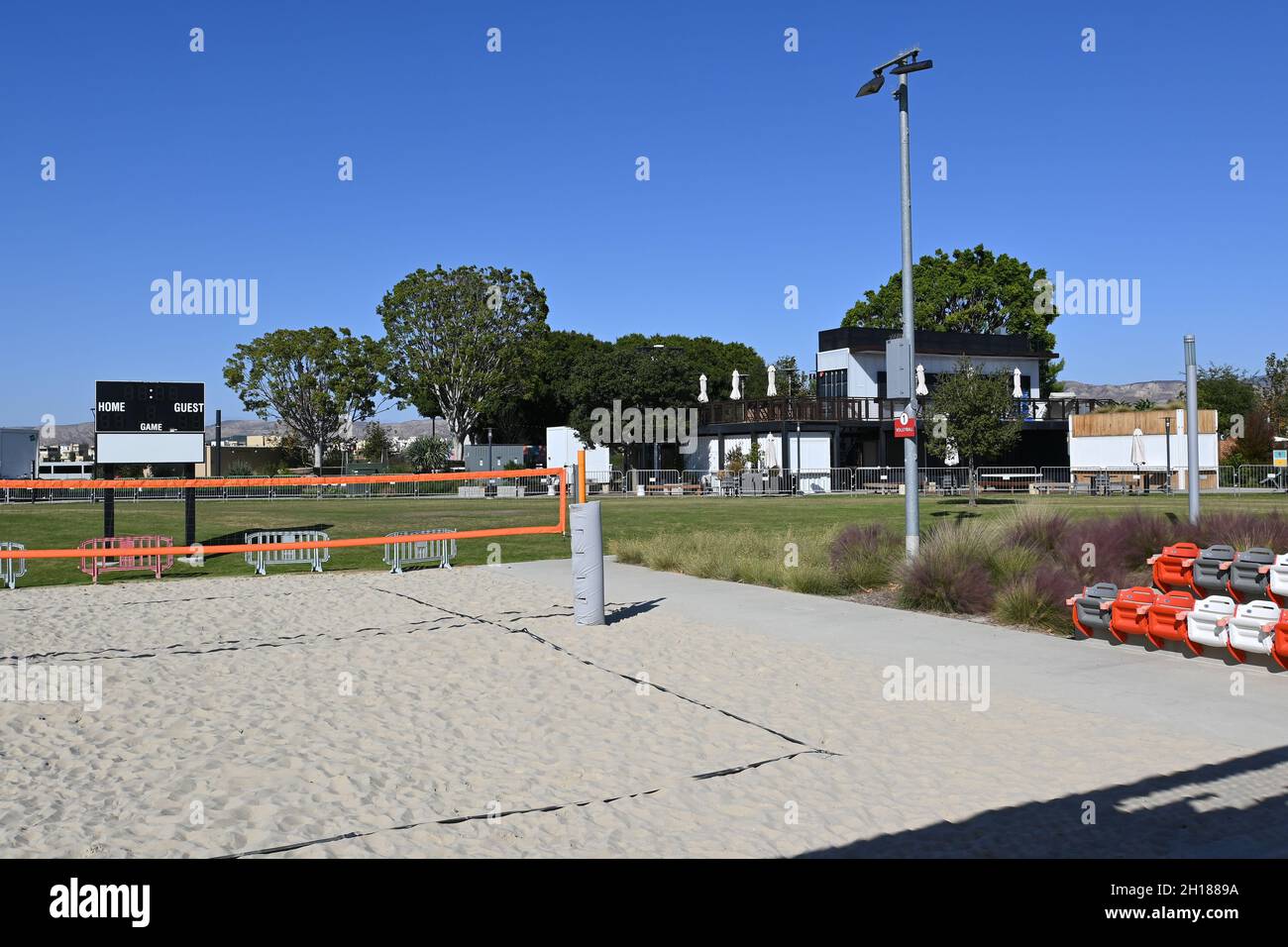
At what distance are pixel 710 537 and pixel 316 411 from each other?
64.5 metres

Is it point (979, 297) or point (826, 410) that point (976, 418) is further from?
point (979, 297)

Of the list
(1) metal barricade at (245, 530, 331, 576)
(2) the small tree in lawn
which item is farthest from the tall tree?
(1) metal barricade at (245, 530, 331, 576)

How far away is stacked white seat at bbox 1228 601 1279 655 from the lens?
820 cm

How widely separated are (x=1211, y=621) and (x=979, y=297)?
7547 cm

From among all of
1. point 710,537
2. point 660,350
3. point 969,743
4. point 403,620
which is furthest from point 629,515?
point 660,350

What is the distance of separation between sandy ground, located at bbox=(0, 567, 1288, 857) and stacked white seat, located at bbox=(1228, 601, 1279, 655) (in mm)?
523

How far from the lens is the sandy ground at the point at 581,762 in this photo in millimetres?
4824

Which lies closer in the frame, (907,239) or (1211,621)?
(1211,621)

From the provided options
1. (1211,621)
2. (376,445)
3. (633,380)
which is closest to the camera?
(1211,621)

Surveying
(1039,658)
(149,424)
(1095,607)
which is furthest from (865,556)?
(149,424)

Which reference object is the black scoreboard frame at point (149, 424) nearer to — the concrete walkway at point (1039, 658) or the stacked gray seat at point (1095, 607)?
the concrete walkway at point (1039, 658)

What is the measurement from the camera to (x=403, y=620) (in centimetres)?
1156

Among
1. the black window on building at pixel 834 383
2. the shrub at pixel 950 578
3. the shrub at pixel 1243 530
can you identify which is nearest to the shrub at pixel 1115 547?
the shrub at pixel 1243 530

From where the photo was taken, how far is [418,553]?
61.4ft
